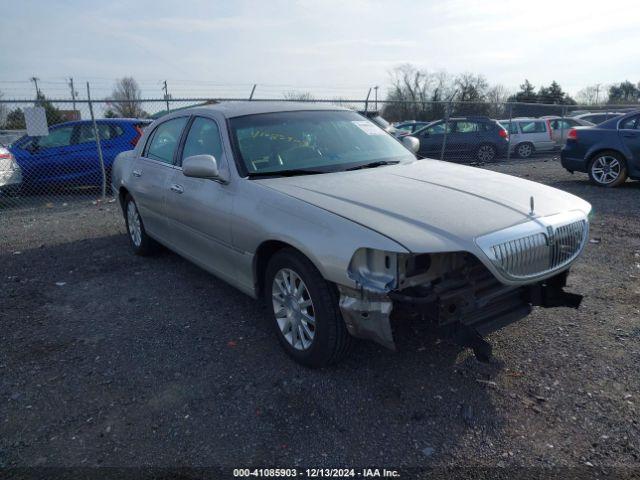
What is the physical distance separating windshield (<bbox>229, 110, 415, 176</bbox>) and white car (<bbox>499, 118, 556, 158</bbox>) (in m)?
14.5

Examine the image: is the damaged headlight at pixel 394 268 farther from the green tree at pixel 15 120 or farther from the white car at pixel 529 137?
the white car at pixel 529 137

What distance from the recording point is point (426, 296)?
8.64ft

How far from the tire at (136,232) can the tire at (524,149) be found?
15.1m

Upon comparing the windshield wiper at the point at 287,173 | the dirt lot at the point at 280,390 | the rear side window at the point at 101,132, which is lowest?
the dirt lot at the point at 280,390

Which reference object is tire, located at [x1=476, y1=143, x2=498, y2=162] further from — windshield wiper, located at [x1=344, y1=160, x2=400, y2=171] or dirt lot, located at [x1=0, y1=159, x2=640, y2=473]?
windshield wiper, located at [x1=344, y1=160, x2=400, y2=171]

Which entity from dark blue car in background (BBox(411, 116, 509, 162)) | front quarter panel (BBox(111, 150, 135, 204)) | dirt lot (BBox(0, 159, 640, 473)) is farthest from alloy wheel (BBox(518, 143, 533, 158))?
front quarter panel (BBox(111, 150, 135, 204))

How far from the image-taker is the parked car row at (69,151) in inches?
396

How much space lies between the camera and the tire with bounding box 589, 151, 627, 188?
9.52 meters

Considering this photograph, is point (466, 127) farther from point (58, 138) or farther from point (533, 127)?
point (58, 138)

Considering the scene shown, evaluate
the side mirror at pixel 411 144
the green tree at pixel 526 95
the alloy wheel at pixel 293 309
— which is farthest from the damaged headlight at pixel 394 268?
the green tree at pixel 526 95

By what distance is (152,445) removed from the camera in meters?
2.61

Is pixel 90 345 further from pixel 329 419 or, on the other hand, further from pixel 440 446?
pixel 440 446

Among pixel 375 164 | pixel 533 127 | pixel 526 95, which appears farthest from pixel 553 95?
pixel 375 164

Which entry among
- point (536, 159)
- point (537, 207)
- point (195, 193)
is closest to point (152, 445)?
point (195, 193)
